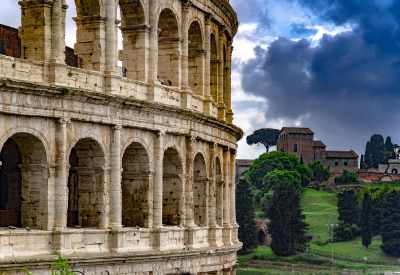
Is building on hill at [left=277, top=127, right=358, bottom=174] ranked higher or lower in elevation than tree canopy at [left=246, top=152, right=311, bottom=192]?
higher

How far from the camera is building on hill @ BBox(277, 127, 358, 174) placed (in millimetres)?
188875

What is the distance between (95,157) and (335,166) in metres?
158

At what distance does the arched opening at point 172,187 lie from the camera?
130ft

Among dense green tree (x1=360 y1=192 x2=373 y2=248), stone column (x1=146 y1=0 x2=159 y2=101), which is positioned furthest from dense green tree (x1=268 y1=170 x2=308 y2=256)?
stone column (x1=146 y1=0 x2=159 y2=101)

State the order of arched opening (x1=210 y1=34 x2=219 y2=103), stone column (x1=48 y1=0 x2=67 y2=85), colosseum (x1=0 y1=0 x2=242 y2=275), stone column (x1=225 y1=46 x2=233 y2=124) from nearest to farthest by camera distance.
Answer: colosseum (x1=0 y1=0 x2=242 y2=275)
stone column (x1=48 y1=0 x2=67 y2=85)
arched opening (x1=210 y1=34 x2=219 y2=103)
stone column (x1=225 y1=46 x2=233 y2=124)

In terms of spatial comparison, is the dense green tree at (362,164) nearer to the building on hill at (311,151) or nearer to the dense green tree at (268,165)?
the building on hill at (311,151)

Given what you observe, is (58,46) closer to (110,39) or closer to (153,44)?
(110,39)

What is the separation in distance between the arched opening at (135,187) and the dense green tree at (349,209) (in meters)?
95.8

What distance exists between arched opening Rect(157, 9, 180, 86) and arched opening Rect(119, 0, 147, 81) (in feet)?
7.21

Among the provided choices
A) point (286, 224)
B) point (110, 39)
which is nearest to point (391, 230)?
point (286, 224)

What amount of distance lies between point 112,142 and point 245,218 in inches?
3261

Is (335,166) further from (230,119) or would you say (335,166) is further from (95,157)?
(95,157)

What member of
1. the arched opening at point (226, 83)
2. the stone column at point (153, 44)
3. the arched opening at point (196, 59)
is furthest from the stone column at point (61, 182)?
the arched opening at point (226, 83)

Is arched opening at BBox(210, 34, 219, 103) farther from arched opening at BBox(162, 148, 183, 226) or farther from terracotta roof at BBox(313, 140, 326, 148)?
terracotta roof at BBox(313, 140, 326, 148)
